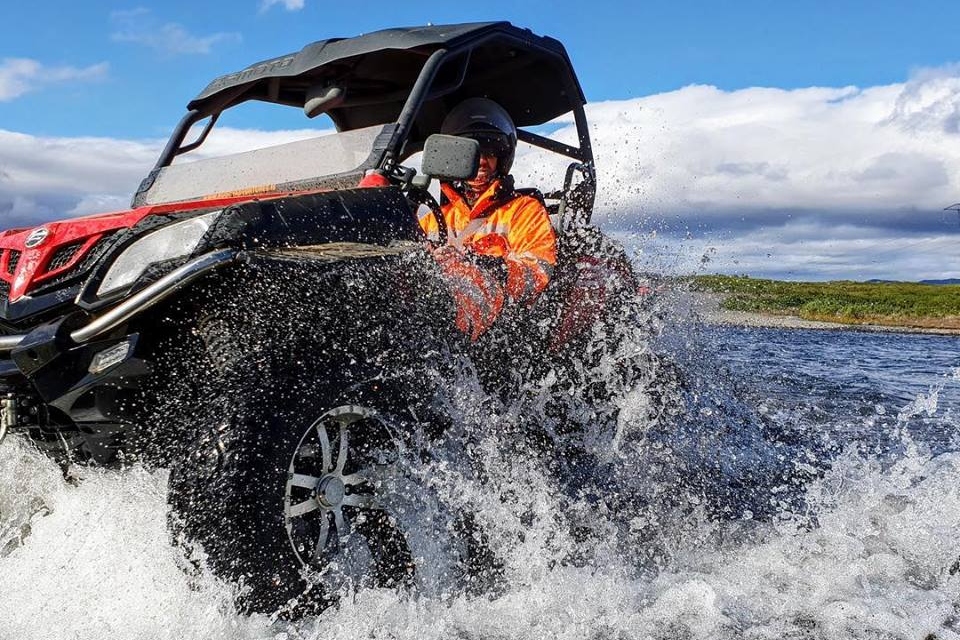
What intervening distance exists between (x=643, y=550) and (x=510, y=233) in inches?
62.6

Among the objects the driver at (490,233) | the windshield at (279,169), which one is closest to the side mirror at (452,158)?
the driver at (490,233)

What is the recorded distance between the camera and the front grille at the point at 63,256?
2873 mm

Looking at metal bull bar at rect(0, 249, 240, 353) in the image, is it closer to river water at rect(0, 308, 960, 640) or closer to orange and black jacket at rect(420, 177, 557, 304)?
river water at rect(0, 308, 960, 640)

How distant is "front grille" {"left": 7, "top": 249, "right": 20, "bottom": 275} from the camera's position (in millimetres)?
2984

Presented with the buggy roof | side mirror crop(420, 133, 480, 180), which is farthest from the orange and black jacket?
the buggy roof

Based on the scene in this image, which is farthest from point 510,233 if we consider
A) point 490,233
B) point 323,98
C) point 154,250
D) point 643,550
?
point 154,250

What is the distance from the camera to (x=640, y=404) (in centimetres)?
444

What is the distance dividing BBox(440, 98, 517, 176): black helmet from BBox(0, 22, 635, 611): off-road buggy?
2.79ft

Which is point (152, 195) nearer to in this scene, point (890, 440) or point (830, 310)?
point (890, 440)

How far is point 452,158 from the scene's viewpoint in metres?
3.35

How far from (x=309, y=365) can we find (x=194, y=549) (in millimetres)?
630

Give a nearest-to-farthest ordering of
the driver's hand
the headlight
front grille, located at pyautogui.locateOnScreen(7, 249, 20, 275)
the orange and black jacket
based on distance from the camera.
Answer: the headlight
front grille, located at pyautogui.locateOnScreen(7, 249, 20, 275)
the driver's hand
the orange and black jacket

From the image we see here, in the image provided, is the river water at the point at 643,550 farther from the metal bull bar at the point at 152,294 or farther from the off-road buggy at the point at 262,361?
the metal bull bar at the point at 152,294

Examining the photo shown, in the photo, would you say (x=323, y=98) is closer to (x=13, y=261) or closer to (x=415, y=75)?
(x=415, y=75)
